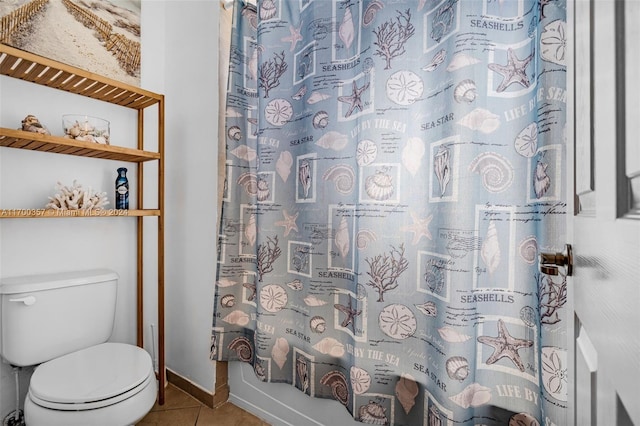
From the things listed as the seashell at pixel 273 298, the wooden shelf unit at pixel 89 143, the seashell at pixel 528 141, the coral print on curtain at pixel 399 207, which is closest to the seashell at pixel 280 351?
the coral print on curtain at pixel 399 207

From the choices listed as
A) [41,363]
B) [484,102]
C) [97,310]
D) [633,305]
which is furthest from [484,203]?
[41,363]

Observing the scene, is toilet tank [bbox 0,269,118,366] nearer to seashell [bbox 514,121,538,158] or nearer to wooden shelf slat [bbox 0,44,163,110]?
wooden shelf slat [bbox 0,44,163,110]

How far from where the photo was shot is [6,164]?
56.0 inches

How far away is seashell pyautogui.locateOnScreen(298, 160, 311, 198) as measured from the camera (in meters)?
1.36

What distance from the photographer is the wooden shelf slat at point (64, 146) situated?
124 cm

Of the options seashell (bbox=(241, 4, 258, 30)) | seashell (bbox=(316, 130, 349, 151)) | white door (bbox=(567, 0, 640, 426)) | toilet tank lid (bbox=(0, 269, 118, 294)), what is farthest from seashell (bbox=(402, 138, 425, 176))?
toilet tank lid (bbox=(0, 269, 118, 294))

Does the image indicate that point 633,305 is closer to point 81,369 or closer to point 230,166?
point 230,166

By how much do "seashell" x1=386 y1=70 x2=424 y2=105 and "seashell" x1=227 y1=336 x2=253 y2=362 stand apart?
1282mm

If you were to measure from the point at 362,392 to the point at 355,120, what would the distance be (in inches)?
38.9

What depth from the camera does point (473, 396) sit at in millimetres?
984

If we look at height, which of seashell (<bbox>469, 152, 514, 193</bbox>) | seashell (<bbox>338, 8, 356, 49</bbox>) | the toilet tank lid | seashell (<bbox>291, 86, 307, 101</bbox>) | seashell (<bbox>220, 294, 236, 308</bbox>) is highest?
seashell (<bbox>338, 8, 356, 49</bbox>)

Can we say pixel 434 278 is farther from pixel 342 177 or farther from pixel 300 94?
pixel 300 94

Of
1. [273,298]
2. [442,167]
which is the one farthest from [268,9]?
[273,298]

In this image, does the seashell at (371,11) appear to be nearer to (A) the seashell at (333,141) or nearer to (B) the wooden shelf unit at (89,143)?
(A) the seashell at (333,141)
